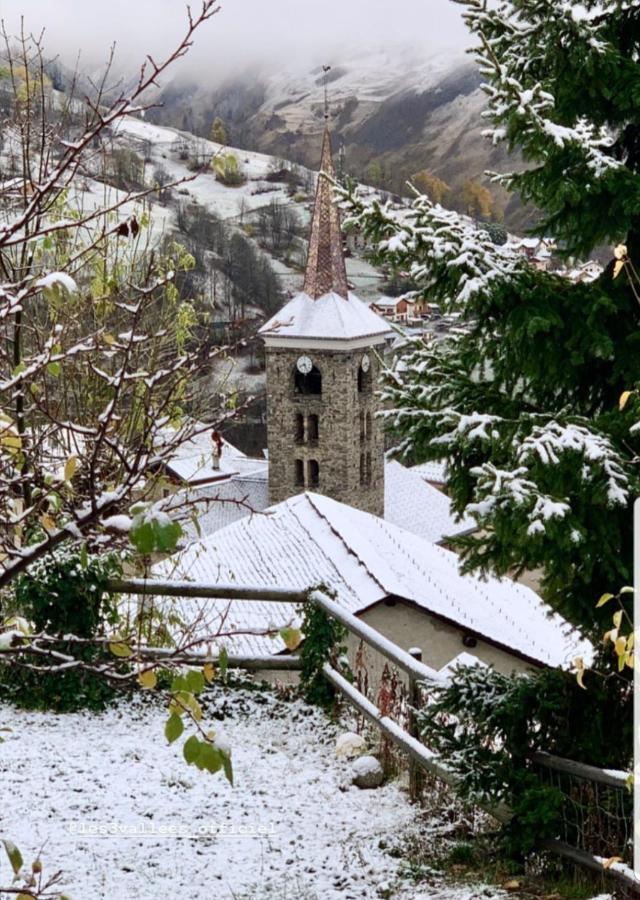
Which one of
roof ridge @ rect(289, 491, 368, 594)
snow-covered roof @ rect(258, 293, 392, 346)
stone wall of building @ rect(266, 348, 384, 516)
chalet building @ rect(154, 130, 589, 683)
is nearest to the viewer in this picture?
chalet building @ rect(154, 130, 589, 683)

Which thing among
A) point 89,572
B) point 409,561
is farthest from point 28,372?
point 409,561

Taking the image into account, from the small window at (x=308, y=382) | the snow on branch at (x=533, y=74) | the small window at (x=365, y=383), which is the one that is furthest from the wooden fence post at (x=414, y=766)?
the small window at (x=365, y=383)

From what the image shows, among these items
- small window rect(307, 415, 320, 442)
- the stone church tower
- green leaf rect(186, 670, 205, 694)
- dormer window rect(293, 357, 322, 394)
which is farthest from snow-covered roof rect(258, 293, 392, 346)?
green leaf rect(186, 670, 205, 694)

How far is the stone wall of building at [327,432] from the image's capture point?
38.2m

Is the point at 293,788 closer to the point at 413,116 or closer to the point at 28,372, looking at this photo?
the point at 28,372

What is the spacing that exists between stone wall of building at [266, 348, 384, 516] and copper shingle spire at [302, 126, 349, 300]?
7.14 feet

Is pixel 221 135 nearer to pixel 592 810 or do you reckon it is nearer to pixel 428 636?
pixel 592 810

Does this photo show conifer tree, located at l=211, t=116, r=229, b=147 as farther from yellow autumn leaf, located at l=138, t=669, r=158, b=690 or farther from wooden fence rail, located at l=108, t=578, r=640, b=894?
yellow autumn leaf, located at l=138, t=669, r=158, b=690

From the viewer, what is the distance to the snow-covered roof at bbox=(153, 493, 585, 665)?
18234mm

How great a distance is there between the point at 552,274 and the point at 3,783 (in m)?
3.91

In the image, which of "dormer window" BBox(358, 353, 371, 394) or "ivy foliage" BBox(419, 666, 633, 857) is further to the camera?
"dormer window" BBox(358, 353, 371, 394)

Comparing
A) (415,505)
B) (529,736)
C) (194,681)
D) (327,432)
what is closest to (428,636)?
(529,736)

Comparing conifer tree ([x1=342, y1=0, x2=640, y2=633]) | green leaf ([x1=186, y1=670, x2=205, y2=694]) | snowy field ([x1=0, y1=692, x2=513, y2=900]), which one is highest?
conifer tree ([x1=342, y1=0, x2=640, y2=633])

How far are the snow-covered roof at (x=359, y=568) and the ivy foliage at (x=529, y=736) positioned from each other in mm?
11104
